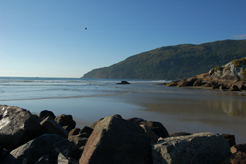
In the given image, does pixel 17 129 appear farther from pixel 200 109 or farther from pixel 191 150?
pixel 200 109

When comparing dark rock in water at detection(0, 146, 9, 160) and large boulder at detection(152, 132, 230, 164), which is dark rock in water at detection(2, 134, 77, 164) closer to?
dark rock in water at detection(0, 146, 9, 160)

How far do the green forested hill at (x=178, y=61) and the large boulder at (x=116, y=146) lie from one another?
135 metres

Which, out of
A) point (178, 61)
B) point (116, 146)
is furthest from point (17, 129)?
point (178, 61)

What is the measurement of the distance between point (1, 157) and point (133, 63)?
179 m

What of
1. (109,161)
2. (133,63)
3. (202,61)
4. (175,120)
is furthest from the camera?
(133,63)

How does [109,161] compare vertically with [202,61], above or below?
below

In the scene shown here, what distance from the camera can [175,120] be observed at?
8.16 metres

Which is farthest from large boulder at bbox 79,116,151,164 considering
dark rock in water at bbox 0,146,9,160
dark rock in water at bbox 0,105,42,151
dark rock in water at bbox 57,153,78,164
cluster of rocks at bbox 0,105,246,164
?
dark rock in water at bbox 0,146,9,160

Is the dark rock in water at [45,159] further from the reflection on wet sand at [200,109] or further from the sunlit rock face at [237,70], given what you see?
the sunlit rock face at [237,70]

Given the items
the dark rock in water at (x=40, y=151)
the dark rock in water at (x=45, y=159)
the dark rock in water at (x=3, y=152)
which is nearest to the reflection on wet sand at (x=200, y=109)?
the dark rock in water at (x=40, y=151)

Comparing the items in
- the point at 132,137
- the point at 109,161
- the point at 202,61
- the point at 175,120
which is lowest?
the point at 175,120

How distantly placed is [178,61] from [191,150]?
15966 cm

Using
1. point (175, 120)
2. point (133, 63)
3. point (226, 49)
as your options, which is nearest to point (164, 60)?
point (133, 63)

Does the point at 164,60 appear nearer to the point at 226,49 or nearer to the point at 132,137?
the point at 226,49
